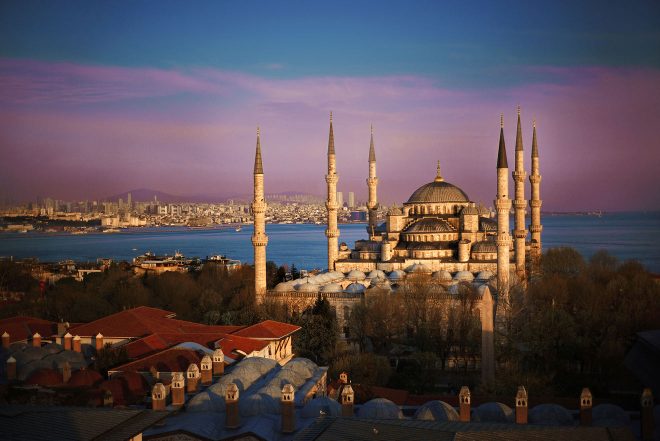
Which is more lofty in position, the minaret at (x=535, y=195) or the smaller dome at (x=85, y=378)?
the minaret at (x=535, y=195)

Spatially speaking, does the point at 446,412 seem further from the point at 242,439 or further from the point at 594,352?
the point at 594,352

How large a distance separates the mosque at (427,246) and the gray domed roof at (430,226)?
39mm

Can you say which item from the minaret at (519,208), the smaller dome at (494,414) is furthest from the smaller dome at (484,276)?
the smaller dome at (494,414)

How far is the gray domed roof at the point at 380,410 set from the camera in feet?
39.9

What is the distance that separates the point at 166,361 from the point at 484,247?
17.1m


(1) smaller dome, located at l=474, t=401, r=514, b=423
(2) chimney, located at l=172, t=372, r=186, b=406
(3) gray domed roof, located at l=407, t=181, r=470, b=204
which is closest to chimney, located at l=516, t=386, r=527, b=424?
(1) smaller dome, located at l=474, t=401, r=514, b=423

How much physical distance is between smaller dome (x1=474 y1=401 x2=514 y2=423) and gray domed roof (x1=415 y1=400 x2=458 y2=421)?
42cm

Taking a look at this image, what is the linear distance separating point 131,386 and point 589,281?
16658 mm

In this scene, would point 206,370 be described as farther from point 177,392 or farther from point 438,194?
point 438,194

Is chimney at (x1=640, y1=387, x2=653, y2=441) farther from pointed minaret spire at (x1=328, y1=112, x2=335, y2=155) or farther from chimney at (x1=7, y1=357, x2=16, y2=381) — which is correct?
pointed minaret spire at (x1=328, y1=112, x2=335, y2=155)

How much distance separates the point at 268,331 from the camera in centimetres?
1942

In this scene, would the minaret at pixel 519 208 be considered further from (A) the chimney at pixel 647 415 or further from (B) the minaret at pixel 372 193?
(A) the chimney at pixel 647 415

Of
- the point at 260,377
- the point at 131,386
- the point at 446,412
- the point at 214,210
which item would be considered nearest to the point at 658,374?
the point at 446,412

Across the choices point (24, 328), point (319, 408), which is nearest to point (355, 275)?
point (24, 328)
